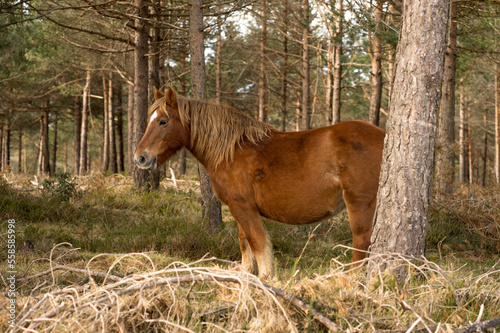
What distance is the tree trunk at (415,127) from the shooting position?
319 cm

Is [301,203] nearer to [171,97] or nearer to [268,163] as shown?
[268,163]

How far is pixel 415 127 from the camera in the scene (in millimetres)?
3197

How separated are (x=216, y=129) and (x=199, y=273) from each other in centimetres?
263

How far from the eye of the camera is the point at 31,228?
20.2 feet

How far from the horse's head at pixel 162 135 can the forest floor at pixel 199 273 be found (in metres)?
1.16

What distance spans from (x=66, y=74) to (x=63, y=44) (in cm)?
539

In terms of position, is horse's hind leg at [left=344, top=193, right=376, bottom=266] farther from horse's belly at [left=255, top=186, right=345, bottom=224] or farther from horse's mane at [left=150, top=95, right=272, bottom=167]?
horse's mane at [left=150, top=95, right=272, bottom=167]

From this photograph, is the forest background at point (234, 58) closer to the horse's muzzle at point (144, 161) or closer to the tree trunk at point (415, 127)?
the horse's muzzle at point (144, 161)

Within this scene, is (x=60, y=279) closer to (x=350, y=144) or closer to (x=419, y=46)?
(x=350, y=144)

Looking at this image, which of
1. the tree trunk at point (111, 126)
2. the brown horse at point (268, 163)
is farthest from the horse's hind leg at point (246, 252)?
the tree trunk at point (111, 126)

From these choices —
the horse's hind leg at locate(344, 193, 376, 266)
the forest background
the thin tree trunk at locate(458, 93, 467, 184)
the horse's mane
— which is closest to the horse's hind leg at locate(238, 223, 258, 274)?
the horse's mane

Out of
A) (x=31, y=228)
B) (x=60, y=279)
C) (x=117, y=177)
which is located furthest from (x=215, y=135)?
(x=117, y=177)

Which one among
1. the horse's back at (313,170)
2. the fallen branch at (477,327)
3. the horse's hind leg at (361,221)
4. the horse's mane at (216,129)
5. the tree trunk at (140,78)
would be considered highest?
the tree trunk at (140,78)

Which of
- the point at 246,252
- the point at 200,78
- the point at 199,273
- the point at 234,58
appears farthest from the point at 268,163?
the point at 234,58
